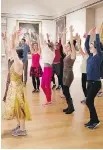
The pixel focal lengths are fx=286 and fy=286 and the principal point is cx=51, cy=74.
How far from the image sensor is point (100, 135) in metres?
4.31

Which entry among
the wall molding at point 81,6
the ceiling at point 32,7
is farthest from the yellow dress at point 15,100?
the ceiling at point 32,7

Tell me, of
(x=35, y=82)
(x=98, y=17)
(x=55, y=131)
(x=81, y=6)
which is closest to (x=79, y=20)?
(x=81, y=6)

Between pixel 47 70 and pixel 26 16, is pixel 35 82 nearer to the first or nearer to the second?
pixel 47 70

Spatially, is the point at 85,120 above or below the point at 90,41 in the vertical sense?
below

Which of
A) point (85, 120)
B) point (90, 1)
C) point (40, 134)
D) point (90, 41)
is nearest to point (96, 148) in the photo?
point (40, 134)

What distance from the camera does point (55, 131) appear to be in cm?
448

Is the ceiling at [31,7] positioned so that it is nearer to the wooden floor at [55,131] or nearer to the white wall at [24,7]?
the white wall at [24,7]

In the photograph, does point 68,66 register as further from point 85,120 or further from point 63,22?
point 63,22

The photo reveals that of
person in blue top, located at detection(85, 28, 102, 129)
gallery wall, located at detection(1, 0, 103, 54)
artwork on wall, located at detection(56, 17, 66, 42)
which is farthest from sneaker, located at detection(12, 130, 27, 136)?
artwork on wall, located at detection(56, 17, 66, 42)

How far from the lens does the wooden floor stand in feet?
12.7

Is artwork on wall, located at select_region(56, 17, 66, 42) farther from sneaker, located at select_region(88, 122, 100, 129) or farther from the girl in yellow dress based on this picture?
the girl in yellow dress

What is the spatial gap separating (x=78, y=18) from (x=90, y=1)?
1425 mm

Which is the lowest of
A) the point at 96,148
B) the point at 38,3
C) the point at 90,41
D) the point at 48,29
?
the point at 96,148

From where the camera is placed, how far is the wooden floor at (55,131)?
3.87 metres
